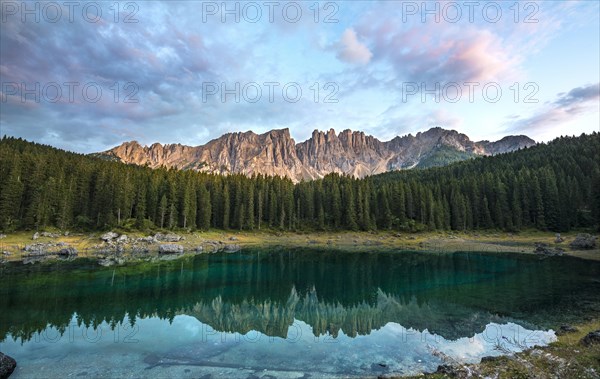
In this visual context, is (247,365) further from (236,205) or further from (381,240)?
(236,205)

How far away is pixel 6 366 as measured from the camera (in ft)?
53.5

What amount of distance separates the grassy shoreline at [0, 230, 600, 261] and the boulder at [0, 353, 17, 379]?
2076 inches

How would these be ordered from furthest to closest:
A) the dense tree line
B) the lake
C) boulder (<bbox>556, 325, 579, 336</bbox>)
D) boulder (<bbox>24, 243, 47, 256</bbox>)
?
the dense tree line < boulder (<bbox>24, 243, 47, 256</bbox>) < boulder (<bbox>556, 325, 579, 336</bbox>) < the lake

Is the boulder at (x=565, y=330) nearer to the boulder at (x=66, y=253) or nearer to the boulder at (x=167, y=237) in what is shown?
the boulder at (x=66, y=253)

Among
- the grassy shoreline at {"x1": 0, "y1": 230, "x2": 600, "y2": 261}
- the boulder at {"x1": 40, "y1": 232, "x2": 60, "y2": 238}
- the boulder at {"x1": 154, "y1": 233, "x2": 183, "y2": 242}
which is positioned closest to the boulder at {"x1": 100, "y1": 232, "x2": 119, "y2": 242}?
the grassy shoreline at {"x1": 0, "y1": 230, "x2": 600, "y2": 261}

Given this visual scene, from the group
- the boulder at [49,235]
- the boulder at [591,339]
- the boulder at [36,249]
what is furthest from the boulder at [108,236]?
the boulder at [591,339]

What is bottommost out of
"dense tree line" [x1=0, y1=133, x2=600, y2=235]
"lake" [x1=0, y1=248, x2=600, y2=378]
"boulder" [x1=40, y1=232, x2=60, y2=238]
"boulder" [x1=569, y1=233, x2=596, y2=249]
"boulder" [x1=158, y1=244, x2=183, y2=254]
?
"lake" [x1=0, y1=248, x2=600, y2=378]

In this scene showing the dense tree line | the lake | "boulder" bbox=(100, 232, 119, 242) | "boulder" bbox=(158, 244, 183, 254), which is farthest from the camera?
the dense tree line

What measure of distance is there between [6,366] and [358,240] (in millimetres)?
90946

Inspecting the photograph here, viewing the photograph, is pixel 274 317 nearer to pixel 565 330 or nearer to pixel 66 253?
pixel 565 330

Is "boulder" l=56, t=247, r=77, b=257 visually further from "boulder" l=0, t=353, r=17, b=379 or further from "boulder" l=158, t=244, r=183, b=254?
"boulder" l=0, t=353, r=17, b=379

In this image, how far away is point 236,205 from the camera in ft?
380

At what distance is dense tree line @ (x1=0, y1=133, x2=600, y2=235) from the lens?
80.6 m

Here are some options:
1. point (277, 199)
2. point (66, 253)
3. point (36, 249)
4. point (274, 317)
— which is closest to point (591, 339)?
point (274, 317)
